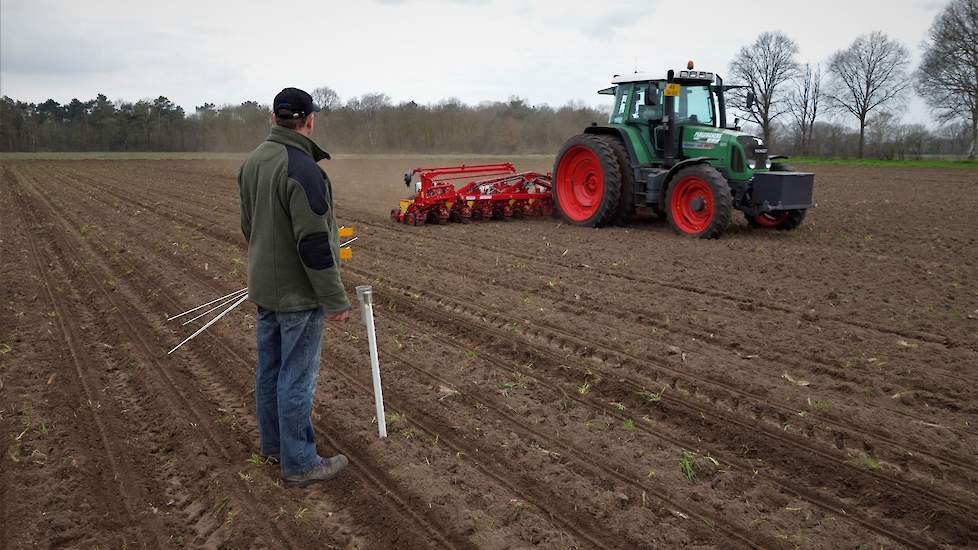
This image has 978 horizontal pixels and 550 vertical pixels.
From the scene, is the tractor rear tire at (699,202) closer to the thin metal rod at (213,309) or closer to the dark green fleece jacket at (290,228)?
the thin metal rod at (213,309)

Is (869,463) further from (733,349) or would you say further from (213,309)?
(213,309)

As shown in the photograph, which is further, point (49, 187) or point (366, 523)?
point (49, 187)

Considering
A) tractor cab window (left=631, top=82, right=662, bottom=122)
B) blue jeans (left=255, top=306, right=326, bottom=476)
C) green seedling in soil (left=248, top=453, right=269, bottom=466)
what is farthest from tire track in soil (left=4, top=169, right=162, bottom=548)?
tractor cab window (left=631, top=82, right=662, bottom=122)

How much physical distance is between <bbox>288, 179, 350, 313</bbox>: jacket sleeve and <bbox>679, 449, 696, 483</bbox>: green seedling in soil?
6.32 feet

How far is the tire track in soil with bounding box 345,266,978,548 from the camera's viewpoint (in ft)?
10.6

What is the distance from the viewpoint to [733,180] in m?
10.0

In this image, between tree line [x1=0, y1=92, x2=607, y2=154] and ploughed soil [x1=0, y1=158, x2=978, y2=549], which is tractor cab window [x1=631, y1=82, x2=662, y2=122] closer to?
ploughed soil [x1=0, y1=158, x2=978, y2=549]

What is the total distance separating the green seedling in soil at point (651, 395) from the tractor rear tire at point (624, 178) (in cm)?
702

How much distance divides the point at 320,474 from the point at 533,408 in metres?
1.41

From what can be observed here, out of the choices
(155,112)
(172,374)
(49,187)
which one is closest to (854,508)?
(172,374)

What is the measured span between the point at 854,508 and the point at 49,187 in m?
24.6

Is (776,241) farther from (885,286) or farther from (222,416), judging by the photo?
(222,416)

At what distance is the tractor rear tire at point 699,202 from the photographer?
31.3 ft

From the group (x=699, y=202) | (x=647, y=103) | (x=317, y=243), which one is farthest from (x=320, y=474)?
(x=647, y=103)
